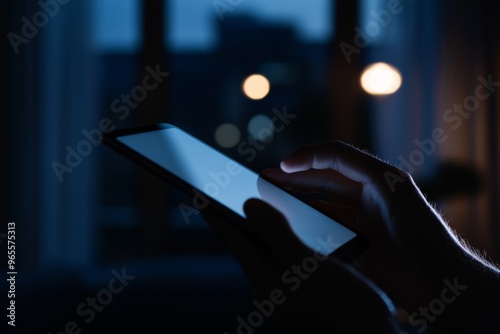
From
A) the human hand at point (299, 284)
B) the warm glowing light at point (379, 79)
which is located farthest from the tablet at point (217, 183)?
the warm glowing light at point (379, 79)

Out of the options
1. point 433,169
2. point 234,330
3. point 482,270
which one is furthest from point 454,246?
point 433,169

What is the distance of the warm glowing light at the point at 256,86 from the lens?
3.15 m

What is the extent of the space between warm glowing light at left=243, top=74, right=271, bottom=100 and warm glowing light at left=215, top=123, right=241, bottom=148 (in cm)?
24

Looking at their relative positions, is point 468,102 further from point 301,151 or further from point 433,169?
point 301,151

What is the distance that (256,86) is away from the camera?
10.4 feet

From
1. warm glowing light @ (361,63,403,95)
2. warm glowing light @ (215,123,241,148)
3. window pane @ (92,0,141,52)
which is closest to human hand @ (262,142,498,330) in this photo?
warm glowing light @ (215,123,241,148)

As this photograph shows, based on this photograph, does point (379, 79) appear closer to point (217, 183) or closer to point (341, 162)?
point (341, 162)

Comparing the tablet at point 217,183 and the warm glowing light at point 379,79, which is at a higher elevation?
the warm glowing light at point 379,79

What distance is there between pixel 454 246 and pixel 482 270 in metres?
0.06

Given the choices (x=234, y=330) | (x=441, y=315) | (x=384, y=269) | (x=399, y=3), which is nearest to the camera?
(x=441, y=315)

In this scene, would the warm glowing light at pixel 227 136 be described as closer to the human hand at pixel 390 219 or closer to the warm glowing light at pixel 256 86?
the warm glowing light at pixel 256 86

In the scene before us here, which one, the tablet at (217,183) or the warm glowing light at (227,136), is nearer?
the tablet at (217,183)

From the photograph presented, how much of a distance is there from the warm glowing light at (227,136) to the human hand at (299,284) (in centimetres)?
245

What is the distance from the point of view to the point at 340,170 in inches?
39.2
